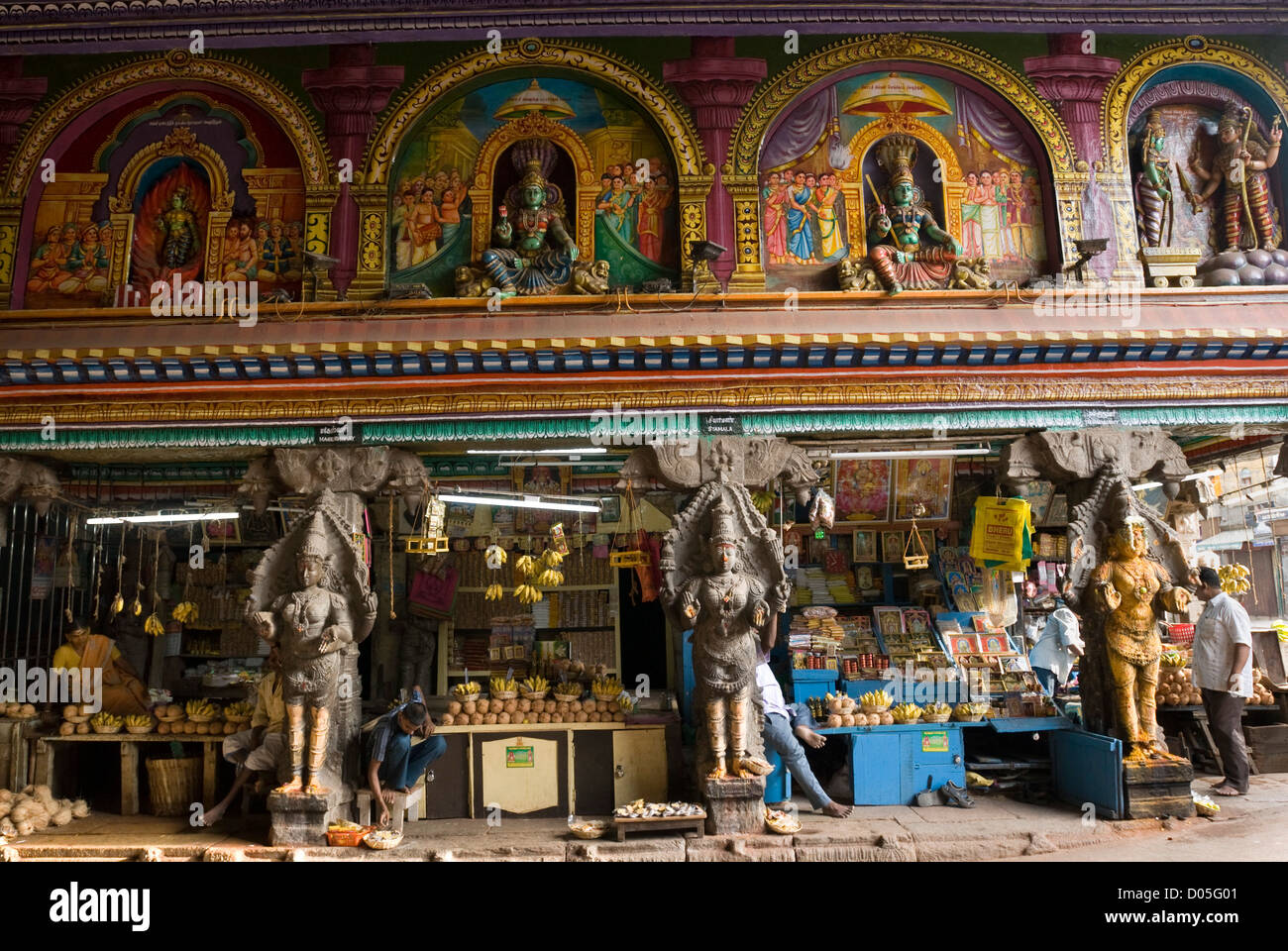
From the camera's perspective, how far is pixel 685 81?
798cm

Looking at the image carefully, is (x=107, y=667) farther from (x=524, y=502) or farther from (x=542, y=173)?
(x=542, y=173)

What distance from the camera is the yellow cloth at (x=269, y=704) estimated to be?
705cm

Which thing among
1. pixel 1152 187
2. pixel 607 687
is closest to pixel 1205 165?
pixel 1152 187

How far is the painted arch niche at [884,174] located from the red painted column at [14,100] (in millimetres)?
6597

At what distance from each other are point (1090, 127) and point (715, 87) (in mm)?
3372

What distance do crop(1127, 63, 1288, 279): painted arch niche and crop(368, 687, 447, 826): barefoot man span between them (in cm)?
743

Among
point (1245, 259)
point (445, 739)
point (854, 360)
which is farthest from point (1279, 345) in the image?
point (445, 739)

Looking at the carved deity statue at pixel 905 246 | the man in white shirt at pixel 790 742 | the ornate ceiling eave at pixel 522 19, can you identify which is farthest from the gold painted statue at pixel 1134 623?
the ornate ceiling eave at pixel 522 19

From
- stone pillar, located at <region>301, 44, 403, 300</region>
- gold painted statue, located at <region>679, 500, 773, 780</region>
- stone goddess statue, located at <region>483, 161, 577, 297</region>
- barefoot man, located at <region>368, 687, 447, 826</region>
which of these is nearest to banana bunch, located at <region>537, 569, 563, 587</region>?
barefoot man, located at <region>368, 687, 447, 826</region>

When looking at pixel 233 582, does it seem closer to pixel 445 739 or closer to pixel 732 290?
pixel 445 739

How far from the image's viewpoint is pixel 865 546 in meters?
9.84

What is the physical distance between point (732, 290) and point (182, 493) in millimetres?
6825

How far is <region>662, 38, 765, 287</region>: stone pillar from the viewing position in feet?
26.0

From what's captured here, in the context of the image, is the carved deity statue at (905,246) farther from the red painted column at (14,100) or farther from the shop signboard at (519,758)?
the red painted column at (14,100)
